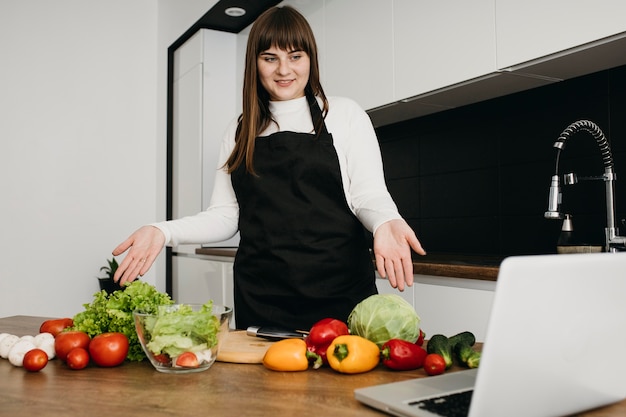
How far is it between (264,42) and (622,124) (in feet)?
4.01

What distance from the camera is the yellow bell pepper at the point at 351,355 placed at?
897 millimetres

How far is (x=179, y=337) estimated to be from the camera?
91 cm

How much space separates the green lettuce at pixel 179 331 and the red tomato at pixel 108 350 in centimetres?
8

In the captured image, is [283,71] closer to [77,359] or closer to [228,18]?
[77,359]

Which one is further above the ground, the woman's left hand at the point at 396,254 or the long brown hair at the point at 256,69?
the long brown hair at the point at 256,69

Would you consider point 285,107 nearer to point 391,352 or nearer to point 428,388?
point 391,352

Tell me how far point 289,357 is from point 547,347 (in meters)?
0.40

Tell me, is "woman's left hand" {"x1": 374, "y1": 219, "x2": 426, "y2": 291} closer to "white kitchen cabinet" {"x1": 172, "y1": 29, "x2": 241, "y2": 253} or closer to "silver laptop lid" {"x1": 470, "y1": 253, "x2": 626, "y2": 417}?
"silver laptop lid" {"x1": 470, "y1": 253, "x2": 626, "y2": 417}

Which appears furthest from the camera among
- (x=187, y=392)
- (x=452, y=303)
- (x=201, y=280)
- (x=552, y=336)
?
(x=201, y=280)

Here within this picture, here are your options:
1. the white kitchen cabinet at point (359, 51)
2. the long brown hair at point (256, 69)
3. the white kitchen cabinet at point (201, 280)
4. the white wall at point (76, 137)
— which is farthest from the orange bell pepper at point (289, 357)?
the white wall at point (76, 137)

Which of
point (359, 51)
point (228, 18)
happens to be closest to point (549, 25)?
point (359, 51)

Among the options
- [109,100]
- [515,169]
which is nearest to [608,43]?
[515,169]

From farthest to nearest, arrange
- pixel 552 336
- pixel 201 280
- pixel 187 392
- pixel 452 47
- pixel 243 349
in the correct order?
pixel 201 280 → pixel 452 47 → pixel 243 349 → pixel 187 392 → pixel 552 336

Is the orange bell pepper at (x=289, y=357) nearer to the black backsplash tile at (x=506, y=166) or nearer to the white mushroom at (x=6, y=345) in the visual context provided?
the white mushroom at (x=6, y=345)
